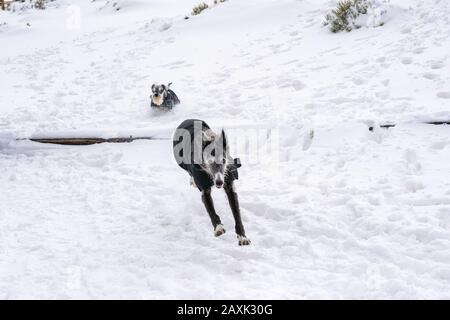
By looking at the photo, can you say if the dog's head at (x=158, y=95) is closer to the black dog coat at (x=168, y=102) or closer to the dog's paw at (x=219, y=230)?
the black dog coat at (x=168, y=102)

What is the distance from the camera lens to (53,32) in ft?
54.8

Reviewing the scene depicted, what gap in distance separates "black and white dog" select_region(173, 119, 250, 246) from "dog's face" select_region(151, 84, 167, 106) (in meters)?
3.29

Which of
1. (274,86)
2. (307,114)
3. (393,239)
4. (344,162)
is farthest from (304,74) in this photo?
(393,239)

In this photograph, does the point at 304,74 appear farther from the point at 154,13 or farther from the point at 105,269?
the point at 154,13

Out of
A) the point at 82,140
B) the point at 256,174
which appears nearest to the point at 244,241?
the point at 256,174

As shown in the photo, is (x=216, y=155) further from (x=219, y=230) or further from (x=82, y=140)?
(x=82, y=140)

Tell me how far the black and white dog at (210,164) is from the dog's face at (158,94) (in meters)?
3.29

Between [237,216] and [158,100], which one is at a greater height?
[158,100]

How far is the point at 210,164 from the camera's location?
185 inches

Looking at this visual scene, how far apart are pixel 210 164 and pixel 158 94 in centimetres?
450

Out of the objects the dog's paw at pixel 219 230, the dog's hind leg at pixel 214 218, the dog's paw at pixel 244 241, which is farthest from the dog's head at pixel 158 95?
the dog's paw at pixel 244 241

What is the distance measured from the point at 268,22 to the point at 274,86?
4600mm

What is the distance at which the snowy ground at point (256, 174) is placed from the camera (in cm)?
455

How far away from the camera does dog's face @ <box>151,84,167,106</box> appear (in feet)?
29.1
